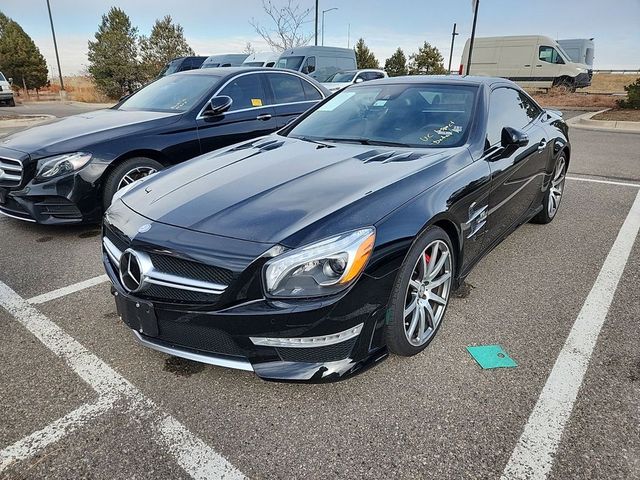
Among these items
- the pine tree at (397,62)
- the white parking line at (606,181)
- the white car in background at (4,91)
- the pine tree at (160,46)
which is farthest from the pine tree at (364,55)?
the white parking line at (606,181)

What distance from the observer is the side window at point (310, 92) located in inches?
237

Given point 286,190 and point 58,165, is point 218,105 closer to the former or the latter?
point 58,165

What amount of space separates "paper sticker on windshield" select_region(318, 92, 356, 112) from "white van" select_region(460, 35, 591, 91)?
21959 mm

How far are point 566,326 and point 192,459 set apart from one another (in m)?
2.28

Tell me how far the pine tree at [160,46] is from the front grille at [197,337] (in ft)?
106

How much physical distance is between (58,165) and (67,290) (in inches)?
53.5

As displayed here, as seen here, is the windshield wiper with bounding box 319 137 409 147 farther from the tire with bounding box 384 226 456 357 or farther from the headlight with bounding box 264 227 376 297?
the headlight with bounding box 264 227 376 297

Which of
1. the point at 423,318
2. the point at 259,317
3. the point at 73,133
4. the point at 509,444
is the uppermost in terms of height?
the point at 73,133

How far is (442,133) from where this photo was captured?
308cm

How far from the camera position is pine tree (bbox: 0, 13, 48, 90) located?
3603cm

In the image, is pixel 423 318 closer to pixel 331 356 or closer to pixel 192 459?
pixel 331 356

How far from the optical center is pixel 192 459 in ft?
6.11

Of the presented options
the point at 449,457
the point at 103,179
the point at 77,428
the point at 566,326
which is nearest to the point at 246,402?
the point at 77,428

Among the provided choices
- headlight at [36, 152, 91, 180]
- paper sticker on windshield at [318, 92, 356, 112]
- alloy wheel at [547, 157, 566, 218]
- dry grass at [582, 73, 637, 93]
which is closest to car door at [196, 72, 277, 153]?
headlight at [36, 152, 91, 180]
